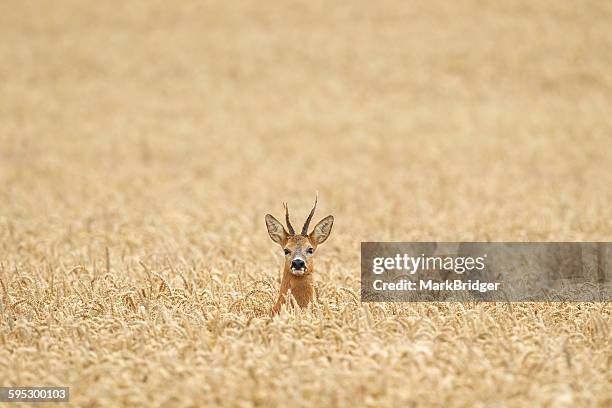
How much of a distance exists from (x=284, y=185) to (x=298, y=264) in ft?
52.7

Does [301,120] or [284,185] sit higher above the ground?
[301,120]

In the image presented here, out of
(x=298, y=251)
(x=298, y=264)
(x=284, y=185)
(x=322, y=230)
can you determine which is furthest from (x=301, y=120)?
(x=298, y=264)

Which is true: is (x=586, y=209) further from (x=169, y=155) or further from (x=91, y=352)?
(x=169, y=155)

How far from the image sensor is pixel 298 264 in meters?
6.89

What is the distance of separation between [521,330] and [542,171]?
764 inches

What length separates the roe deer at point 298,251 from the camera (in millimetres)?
7086

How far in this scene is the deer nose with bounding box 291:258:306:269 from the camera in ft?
22.6

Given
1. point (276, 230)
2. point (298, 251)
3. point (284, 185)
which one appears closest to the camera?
point (298, 251)

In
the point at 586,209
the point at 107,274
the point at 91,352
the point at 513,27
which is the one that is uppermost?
the point at 513,27

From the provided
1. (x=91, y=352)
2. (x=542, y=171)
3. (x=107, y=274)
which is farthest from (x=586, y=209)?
(x=91, y=352)

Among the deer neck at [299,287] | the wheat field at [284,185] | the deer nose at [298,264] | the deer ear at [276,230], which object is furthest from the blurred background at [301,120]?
the deer nose at [298,264]

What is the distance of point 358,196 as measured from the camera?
20000mm

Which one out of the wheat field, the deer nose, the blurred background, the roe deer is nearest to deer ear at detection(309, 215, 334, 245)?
the roe deer

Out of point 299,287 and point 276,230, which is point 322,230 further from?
point 299,287
